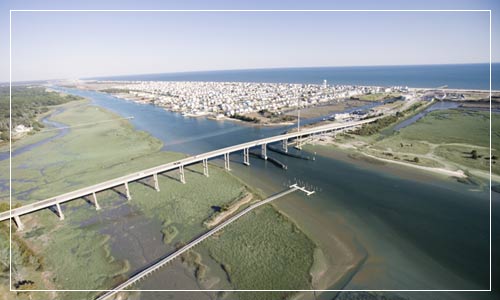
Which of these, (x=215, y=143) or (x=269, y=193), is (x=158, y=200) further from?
(x=215, y=143)

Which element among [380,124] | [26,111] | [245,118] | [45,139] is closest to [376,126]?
[380,124]

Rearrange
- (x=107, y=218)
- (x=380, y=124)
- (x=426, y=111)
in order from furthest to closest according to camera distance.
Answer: (x=426, y=111) → (x=380, y=124) → (x=107, y=218)

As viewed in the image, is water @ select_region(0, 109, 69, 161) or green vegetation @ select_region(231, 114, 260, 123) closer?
water @ select_region(0, 109, 69, 161)

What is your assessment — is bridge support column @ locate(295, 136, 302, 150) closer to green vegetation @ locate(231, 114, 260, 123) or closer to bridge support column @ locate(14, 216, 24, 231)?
green vegetation @ locate(231, 114, 260, 123)

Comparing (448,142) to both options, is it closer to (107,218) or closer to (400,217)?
(400,217)

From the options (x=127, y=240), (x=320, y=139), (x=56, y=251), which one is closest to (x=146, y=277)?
(x=127, y=240)

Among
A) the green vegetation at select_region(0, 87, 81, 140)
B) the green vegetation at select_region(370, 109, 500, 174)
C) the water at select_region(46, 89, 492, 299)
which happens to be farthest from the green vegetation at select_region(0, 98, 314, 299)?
the green vegetation at select_region(370, 109, 500, 174)
